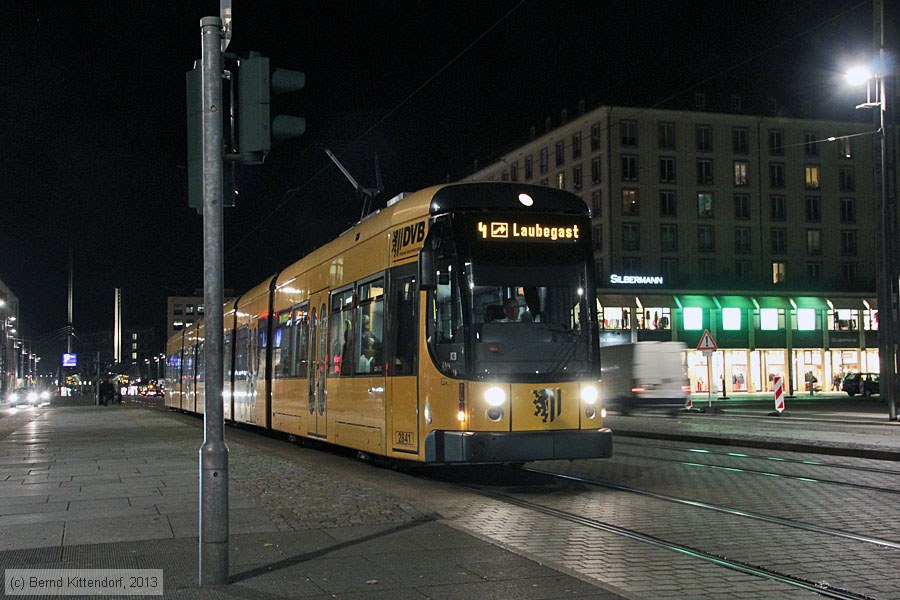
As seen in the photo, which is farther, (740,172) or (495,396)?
(740,172)

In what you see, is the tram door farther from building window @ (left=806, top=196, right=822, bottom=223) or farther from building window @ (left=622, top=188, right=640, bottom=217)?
building window @ (left=806, top=196, right=822, bottom=223)

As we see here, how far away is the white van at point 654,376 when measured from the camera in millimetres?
35375

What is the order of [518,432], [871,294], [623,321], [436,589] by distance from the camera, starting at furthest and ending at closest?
[871,294] → [623,321] → [518,432] → [436,589]

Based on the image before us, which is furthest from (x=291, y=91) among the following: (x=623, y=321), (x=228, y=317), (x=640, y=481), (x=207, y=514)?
(x=623, y=321)

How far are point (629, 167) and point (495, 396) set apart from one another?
56921 millimetres

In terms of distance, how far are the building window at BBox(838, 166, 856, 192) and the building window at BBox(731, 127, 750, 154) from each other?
7585 mm

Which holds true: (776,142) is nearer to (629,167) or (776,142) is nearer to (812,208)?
(812,208)

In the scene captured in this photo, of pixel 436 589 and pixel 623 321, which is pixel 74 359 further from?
pixel 436 589

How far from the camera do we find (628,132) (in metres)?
66.2

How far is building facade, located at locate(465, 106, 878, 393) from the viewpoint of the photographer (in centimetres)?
6488

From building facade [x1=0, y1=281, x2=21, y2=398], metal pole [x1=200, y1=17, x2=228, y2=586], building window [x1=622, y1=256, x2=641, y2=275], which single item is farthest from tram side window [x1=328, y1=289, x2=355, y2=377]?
building facade [x1=0, y1=281, x2=21, y2=398]

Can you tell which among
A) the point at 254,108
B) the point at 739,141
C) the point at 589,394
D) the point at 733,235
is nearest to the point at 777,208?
the point at 733,235

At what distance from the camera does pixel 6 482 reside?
1288cm

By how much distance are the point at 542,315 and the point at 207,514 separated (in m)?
5.94
